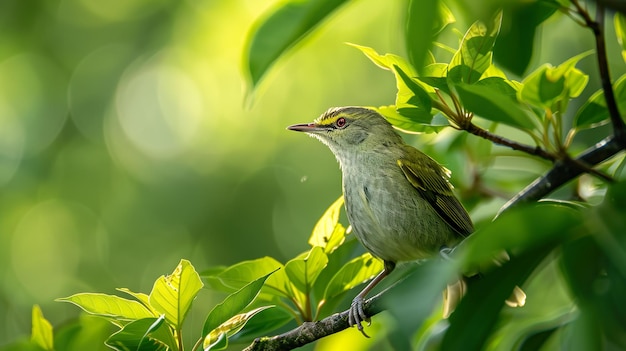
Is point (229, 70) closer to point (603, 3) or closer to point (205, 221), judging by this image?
point (205, 221)

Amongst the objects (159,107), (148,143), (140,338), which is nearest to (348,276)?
(140,338)

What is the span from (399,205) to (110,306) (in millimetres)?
1784

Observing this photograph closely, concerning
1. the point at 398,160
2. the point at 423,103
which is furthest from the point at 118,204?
the point at 423,103

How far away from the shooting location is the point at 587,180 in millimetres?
3197

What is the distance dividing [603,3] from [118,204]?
8.14m

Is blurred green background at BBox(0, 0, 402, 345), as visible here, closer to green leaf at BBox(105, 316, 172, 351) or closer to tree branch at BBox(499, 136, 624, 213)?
green leaf at BBox(105, 316, 172, 351)

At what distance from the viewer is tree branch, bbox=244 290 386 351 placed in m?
2.43

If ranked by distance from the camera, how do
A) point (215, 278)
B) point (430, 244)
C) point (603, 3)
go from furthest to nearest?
point (430, 244) < point (215, 278) < point (603, 3)

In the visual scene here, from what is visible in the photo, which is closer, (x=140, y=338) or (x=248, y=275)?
(x=140, y=338)

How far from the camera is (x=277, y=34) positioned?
2.11 metres

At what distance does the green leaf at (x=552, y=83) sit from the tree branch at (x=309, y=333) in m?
0.81

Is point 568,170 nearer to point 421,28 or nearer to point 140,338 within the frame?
point 421,28

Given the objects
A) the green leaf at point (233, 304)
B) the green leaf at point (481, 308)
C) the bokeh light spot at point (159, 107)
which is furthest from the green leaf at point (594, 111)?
the bokeh light spot at point (159, 107)

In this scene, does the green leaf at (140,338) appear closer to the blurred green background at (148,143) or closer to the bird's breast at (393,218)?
the bird's breast at (393,218)
